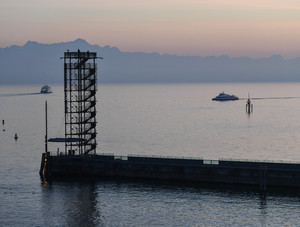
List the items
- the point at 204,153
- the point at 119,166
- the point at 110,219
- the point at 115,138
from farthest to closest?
1. the point at 115,138
2. the point at 204,153
3. the point at 119,166
4. the point at 110,219

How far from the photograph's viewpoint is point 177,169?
86.8 meters

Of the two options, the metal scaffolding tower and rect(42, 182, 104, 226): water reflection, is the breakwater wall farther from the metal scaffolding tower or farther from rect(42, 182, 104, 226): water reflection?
rect(42, 182, 104, 226): water reflection

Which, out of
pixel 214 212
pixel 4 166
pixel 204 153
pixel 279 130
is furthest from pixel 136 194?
pixel 279 130

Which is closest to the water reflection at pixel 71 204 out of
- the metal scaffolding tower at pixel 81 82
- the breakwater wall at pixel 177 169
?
the breakwater wall at pixel 177 169

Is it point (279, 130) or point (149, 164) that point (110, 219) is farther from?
point (279, 130)

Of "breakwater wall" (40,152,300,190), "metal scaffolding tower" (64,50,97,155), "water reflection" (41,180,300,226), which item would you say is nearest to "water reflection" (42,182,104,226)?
"water reflection" (41,180,300,226)

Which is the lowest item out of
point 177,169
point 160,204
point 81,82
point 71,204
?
point 71,204

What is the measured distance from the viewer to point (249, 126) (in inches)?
7589

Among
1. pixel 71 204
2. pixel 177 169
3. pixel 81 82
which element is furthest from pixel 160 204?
pixel 81 82

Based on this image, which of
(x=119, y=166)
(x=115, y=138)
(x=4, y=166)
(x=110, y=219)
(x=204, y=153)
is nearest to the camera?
(x=110, y=219)

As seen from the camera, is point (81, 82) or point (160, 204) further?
point (81, 82)

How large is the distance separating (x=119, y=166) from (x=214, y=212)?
25.1 meters

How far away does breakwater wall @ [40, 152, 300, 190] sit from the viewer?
80.8 meters

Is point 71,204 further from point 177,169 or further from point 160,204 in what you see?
point 177,169
